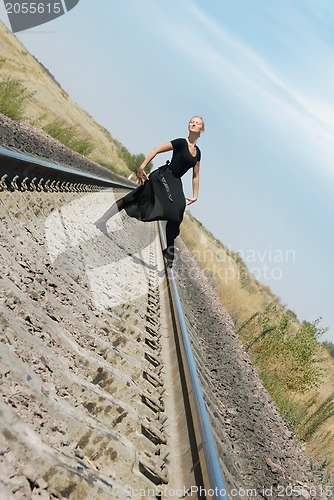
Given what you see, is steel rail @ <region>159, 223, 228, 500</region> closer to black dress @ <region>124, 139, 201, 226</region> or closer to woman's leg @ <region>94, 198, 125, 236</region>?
black dress @ <region>124, 139, 201, 226</region>

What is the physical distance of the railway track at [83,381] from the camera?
2.09 metres

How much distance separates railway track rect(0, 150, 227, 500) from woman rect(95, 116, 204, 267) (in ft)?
5.26

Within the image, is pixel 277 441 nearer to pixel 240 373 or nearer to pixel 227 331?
pixel 240 373

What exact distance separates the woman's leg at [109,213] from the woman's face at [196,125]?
1455 millimetres

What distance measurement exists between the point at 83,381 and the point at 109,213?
184 inches

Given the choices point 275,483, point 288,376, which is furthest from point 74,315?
point 288,376

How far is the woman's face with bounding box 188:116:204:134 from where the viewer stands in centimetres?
667

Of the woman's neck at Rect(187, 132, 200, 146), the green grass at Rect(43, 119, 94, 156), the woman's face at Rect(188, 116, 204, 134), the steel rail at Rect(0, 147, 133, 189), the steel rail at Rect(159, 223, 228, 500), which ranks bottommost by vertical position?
the steel rail at Rect(159, 223, 228, 500)

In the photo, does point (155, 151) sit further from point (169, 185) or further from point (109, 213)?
point (109, 213)

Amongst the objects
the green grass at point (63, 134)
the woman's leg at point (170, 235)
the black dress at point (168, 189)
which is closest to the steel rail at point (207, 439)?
the black dress at point (168, 189)

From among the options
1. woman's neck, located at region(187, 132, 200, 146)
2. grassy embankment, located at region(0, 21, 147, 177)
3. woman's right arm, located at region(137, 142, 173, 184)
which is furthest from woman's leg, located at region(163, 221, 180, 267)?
grassy embankment, located at region(0, 21, 147, 177)

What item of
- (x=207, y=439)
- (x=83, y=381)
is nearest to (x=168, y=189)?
(x=83, y=381)

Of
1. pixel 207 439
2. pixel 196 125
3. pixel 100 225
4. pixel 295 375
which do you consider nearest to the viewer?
pixel 207 439

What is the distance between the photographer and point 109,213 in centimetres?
743
